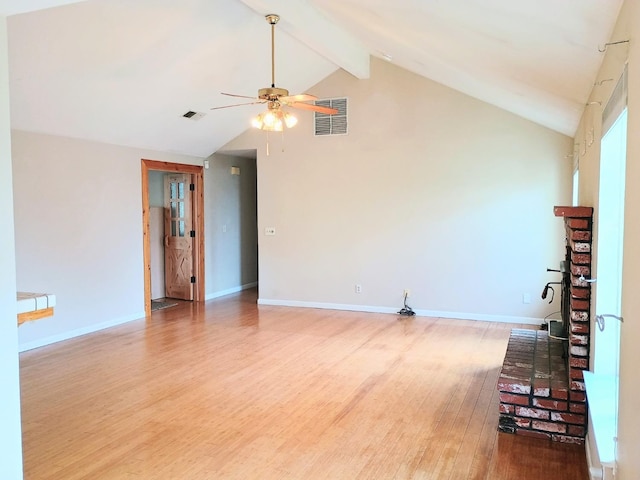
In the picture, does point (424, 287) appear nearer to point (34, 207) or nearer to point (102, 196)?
point (102, 196)

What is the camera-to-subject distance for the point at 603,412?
8.06 ft

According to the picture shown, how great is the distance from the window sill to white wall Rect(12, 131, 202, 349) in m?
5.17

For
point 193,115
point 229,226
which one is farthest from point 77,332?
point 229,226

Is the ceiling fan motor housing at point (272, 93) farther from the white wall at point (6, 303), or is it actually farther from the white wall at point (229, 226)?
the white wall at point (229, 226)

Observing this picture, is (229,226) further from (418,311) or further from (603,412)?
(603,412)

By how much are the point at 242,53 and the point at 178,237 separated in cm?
366

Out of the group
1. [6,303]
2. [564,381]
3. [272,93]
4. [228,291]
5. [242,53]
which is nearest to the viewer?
[6,303]

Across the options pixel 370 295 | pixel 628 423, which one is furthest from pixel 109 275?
pixel 628 423

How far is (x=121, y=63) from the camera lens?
471 centimetres

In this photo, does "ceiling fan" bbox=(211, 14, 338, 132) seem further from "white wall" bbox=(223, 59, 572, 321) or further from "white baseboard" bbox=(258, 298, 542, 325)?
"white baseboard" bbox=(258, 298, 542, 325)

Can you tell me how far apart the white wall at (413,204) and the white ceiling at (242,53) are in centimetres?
42

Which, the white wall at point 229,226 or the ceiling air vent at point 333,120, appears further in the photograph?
the white wall at point 229,226

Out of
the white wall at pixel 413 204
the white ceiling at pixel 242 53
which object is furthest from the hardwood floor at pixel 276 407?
the white ceiling at pixel 242 53

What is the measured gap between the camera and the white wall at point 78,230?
523 centimetres
